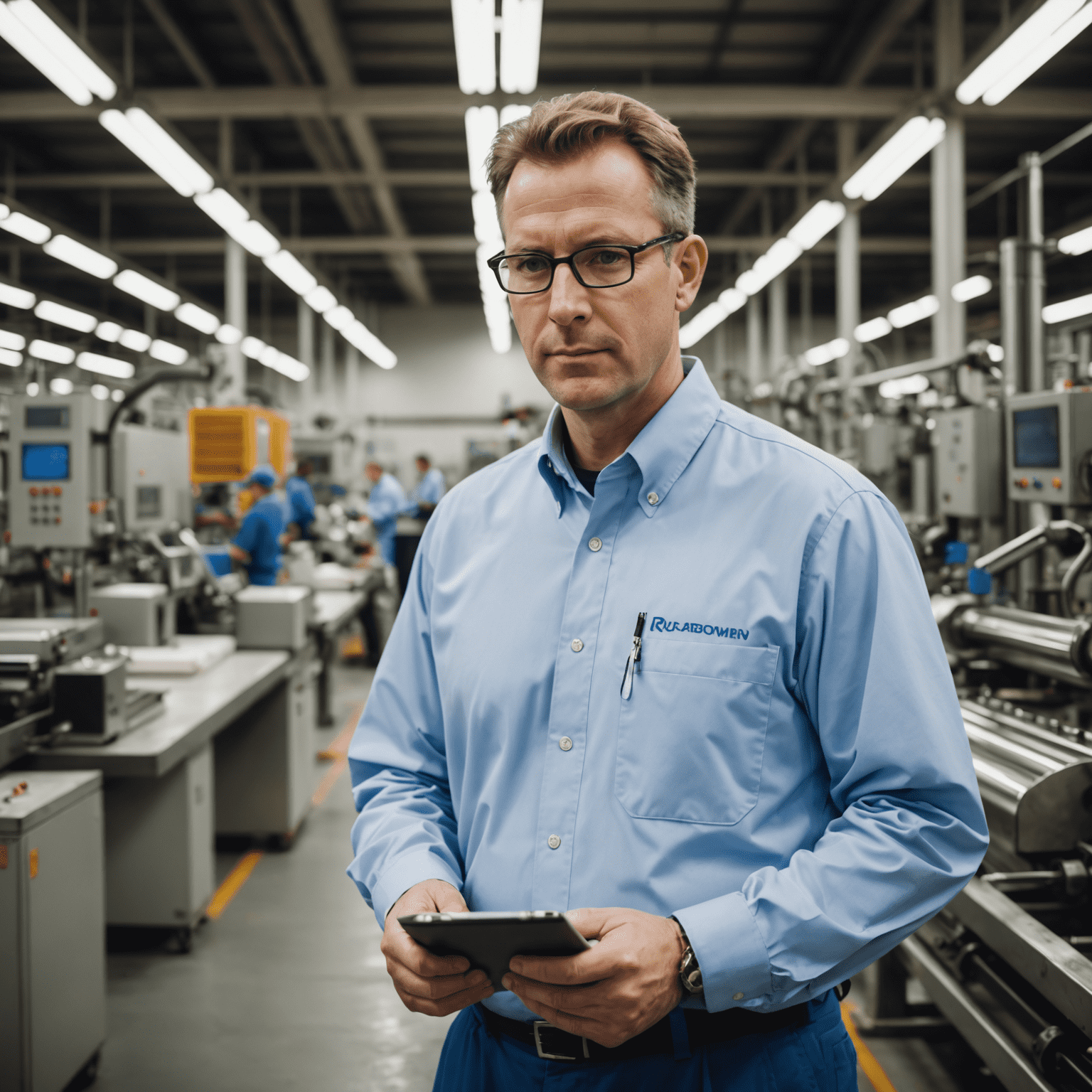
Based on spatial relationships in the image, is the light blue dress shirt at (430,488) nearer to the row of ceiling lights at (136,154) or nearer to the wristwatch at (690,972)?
the row of ceiling lights at (136,154)

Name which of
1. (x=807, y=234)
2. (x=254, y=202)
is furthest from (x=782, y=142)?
(x=254, y=202)

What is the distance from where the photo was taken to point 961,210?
5.89m

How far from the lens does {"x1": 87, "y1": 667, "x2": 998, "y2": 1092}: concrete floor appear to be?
8.45 ft

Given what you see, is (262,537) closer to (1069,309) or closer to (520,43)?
(520,43)

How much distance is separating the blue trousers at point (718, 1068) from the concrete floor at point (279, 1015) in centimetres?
177

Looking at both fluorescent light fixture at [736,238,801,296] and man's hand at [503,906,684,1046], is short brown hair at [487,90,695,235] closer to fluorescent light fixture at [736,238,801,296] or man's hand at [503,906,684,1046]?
man's hand at [503,906,684,1046]

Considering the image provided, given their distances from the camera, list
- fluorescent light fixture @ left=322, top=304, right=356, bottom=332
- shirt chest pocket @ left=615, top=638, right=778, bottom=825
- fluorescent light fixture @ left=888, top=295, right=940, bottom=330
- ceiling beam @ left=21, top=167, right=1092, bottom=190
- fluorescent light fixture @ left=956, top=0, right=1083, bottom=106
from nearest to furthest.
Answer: shirt chest pocket @ left=615, top=638, right=778, bottom=825
fluorescent light fixture @ left=956, top=0, right=1083, bottom=106
ceiling beam @ left=21, top=167, right=1092, bottom=190
fluorescent light fixture @ left=322, top=304, right=356, bottom=332
fluorescent light fixture @ left=888, top=295, right=940, bottom=330

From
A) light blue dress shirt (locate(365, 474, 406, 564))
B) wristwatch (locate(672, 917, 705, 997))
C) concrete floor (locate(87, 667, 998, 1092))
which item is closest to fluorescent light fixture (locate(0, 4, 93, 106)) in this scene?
concrete floor (locate(87, 667, 998, 1092))

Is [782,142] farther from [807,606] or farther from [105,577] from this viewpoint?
[807,606]

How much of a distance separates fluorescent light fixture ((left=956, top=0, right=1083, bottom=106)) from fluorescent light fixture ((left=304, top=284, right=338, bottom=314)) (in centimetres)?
668

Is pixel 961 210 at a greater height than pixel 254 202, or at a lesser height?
lesser

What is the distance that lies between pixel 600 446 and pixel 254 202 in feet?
28.9

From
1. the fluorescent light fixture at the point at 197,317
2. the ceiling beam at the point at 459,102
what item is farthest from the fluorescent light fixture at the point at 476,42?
the fluorescent light fixture at the point at 197,317

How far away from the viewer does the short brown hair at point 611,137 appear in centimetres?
101
